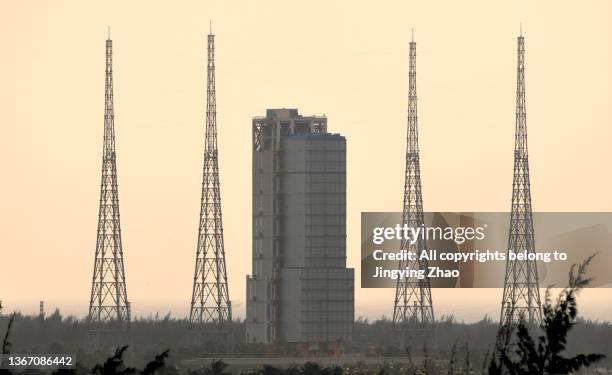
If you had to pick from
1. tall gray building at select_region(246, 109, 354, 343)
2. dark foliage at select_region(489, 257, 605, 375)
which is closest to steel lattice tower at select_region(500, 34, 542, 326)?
tall gray building at select_region(246, 109, 354, 343)

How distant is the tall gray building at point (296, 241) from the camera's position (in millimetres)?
183750

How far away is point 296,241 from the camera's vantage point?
185000 mm

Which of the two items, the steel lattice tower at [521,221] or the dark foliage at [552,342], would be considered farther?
the steel lattice tower at [521,221]

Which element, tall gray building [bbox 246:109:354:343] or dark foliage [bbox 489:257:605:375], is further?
tall gray building [bbox 246:109:354:343]

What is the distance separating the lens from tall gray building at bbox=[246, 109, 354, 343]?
18375 centimetres

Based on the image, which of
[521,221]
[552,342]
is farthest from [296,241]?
[552,342]

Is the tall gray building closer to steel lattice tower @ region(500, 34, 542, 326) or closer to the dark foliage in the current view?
steel lattice tower @ region(500, 34, 542, 326)

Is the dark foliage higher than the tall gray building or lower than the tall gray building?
lower

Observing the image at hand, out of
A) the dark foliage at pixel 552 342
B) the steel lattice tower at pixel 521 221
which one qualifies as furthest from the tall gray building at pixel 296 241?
the dark foliage at pixel 552 342

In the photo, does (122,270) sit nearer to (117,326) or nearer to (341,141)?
(117,326)

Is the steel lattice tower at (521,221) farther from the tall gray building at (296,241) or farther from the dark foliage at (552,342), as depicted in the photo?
the dark foliage at (552,342)

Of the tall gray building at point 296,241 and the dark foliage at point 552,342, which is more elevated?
the tall gray building at point 296,241

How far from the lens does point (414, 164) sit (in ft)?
573

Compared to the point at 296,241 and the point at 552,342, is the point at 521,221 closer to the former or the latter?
the point at 296,241
